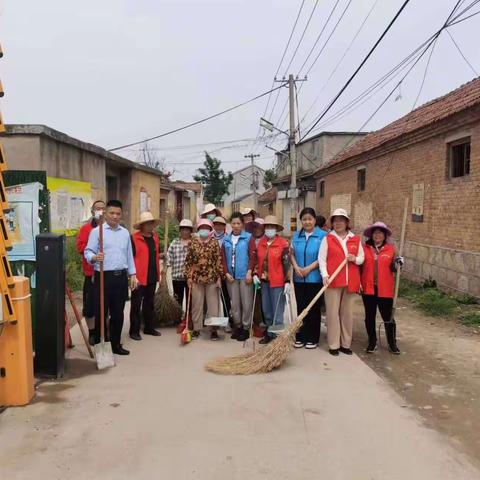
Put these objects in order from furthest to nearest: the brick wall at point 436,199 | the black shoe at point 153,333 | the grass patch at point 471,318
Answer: the brick wall at point 436,199
the grass patch at point 471,318
the black shoe at point 153,333

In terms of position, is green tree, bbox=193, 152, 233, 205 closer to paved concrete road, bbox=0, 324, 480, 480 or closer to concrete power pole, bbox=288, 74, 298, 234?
concrete power pole, bbox=288, 74, 298, 234

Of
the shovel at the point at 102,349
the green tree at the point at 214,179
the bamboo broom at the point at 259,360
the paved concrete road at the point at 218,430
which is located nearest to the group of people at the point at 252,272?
the shovel at the point at 102,349

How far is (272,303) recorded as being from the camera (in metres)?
6.38

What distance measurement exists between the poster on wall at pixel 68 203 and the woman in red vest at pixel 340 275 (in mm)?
4989

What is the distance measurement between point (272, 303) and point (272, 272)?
425 millimetres

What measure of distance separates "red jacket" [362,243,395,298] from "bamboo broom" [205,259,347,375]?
1189mm

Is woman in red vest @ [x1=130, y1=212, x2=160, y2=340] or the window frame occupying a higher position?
the window frame

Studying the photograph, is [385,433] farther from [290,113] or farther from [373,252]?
[290,113]

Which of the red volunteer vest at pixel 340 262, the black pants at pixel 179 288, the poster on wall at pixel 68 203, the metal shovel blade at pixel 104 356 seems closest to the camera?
the metal shovel blade at pixel 104 356

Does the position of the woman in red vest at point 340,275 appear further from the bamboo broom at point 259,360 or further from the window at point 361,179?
the window at point 361,179

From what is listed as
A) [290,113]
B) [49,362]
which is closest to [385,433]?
[49,362]

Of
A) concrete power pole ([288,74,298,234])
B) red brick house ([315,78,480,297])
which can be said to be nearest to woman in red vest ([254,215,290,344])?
red brick house ([315,78,480,297])

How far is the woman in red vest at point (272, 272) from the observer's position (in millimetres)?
6246

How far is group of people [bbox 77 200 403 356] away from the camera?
18.5 feet
